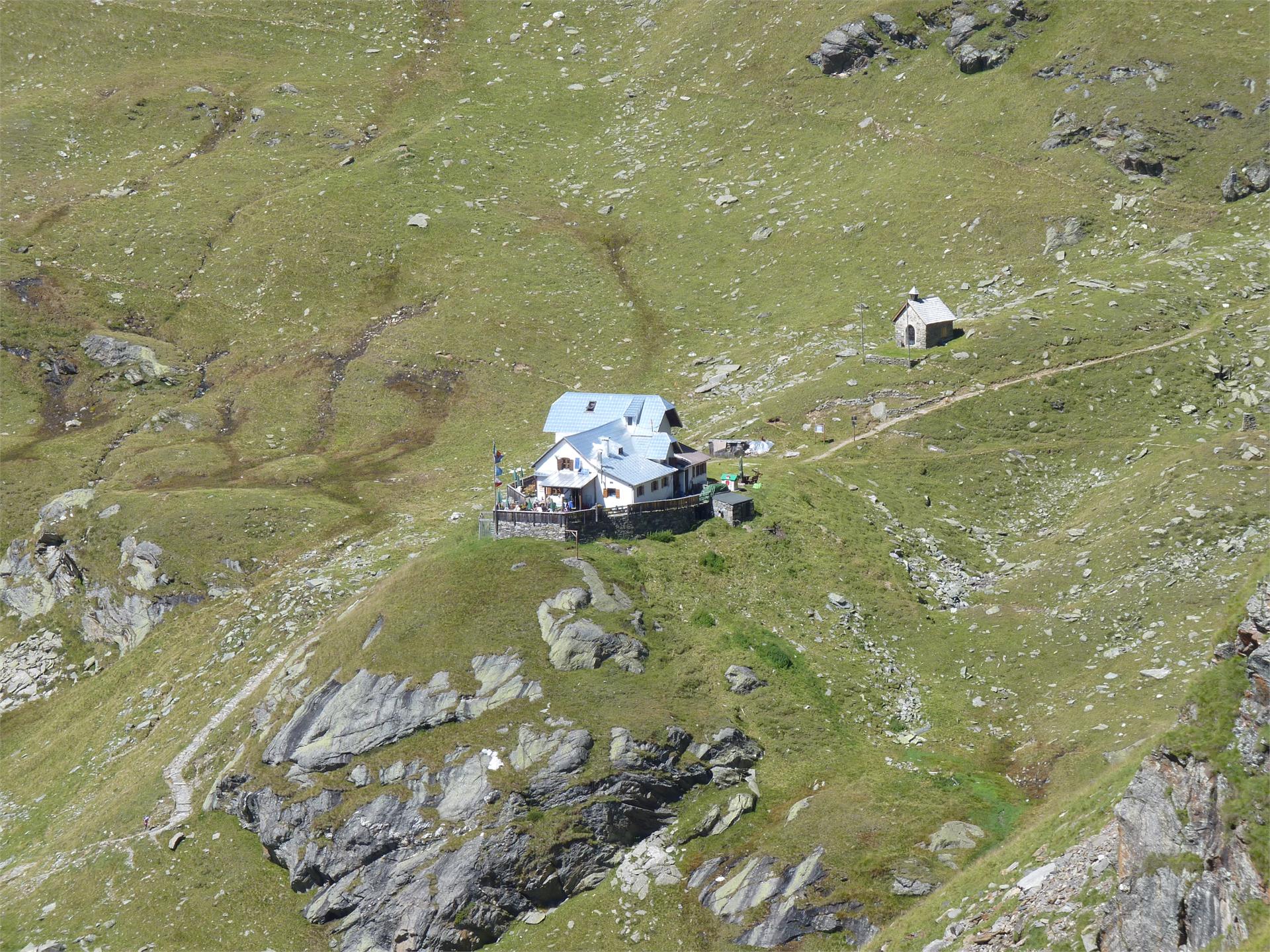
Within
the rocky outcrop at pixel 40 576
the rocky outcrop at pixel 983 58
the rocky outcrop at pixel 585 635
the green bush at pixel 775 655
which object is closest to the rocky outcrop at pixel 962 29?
the rocky outcrop at pixel 983 58

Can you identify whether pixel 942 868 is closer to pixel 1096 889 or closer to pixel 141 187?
pixel 1096 889

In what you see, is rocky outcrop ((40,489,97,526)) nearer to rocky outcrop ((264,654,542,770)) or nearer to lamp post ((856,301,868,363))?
rocky outcrop ((264,654,542,770))

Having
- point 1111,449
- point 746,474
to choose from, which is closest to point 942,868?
point 746,474

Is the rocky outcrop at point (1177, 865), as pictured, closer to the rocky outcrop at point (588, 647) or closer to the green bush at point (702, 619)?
the rocky outcrop at point (588, 647)

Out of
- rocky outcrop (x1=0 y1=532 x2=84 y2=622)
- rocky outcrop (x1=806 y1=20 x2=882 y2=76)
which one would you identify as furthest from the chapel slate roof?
rocky outcrop (x1=0 y1=532 x2=84 y2=622)

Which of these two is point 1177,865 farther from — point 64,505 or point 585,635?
point 64,505

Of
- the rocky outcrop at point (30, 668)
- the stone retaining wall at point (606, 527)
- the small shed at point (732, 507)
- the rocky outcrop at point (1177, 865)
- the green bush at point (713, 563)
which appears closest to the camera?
the rocky outcrop at point (1177, 865)

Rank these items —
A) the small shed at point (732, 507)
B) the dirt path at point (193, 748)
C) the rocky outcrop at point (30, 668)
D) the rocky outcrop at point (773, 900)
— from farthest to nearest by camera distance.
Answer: the rocky outcrop at point (30, 668)
the small shed at point (732, 507)
the dirt path at point (193, 748)
the rocky outcrop at point (773, 900)

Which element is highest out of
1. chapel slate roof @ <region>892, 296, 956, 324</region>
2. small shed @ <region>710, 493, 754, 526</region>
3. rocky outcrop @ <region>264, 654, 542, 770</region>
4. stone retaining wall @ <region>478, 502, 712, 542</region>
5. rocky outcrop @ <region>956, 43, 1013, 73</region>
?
rocky outcrop @ <region>956, 43, 1013, 73</region>
